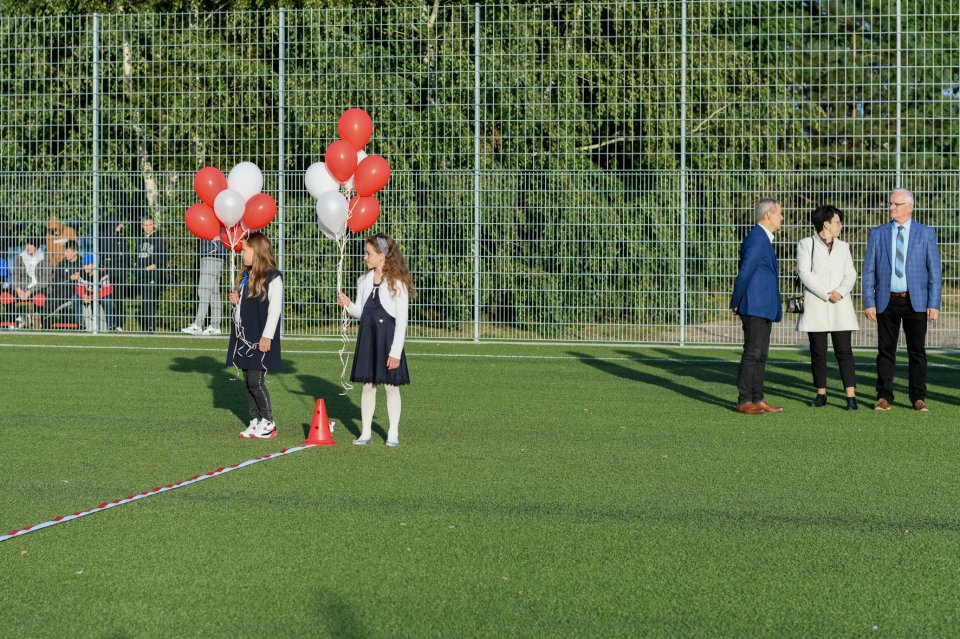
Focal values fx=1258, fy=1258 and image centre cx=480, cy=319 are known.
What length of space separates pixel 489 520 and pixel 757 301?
212 inches

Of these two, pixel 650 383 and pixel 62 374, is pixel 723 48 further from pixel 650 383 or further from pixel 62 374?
pixel 62 374

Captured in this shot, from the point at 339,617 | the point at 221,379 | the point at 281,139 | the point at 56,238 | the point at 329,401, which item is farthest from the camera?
the point at 56,238

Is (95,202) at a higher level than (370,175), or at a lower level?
higher

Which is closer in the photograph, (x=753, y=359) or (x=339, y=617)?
(x=339, y=617)

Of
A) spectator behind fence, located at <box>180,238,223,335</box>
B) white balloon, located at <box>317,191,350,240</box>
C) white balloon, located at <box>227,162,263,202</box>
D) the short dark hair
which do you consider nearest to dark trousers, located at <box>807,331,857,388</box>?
the short dark hair

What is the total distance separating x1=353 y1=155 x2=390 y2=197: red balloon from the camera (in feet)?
34.8

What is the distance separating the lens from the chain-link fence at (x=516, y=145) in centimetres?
1783

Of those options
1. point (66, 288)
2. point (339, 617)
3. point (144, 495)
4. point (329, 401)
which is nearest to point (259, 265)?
point (329, 401)

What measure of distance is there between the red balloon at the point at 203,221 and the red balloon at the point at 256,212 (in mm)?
291

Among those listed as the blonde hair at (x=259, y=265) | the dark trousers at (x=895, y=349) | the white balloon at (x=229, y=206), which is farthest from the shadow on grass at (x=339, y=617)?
A: the dark trousers at (x=895, y=349)

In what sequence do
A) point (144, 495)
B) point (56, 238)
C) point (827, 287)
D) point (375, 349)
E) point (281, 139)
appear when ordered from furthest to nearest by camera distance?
point (56, 238) < point (281, 139) < point (827, 287) < point (375, 349) < point (144, 495)

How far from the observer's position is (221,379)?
1381 cm

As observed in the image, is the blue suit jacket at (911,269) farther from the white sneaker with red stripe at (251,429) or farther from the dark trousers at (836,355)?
the white sneaker with red stripe at (251,429)

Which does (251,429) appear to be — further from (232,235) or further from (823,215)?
(823,215)
